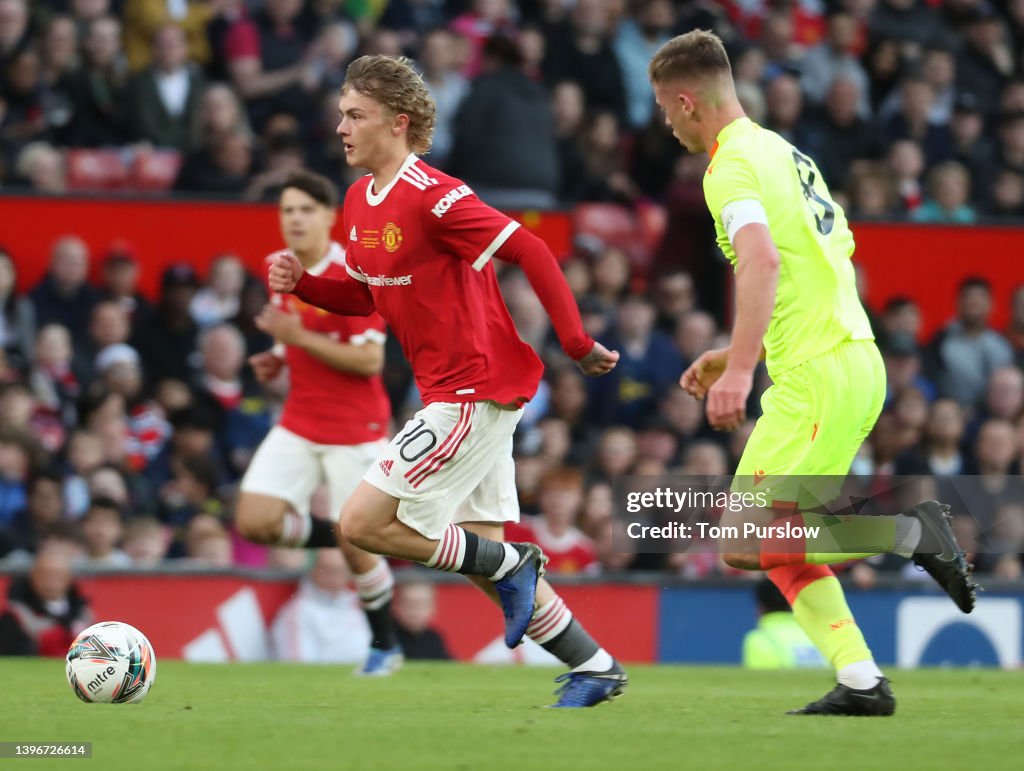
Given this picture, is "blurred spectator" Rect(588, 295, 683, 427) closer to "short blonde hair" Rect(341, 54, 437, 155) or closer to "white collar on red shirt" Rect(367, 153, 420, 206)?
"short blonde hair" Rect(341, 54, 437, 155)

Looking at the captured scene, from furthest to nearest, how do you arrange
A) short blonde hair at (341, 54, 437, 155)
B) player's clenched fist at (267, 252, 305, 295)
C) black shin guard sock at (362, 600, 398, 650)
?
black shin guard sock at (362, 600, 398, 650) < player's clenched fist at (267, 252, 305, 295) < short blonde hair at (341, 54, 437, 155)

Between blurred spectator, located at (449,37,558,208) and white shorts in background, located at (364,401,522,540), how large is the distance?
6.42 m

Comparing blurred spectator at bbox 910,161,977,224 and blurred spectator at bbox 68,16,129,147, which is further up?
blurred spectator at bbox 68,16,129,147

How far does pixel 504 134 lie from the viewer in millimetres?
13477

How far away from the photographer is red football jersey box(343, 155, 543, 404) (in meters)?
6.95

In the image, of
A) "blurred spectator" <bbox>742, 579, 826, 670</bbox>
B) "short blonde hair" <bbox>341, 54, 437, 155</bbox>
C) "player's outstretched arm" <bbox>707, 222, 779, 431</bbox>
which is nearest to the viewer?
"player's outstretched arm" <bbox>707, 222, 779, 431</bbox>

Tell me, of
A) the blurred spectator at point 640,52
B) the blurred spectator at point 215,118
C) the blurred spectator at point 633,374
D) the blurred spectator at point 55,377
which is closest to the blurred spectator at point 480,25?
the blurred spectator at point 640,52

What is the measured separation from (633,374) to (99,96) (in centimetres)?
420

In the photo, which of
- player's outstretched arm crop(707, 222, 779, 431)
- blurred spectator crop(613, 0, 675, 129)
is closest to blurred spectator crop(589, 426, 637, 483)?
blurred spectator crop(613, 0, 675, 129)

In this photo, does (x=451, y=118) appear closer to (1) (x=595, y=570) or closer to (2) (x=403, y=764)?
(1) (x=595, y=570)

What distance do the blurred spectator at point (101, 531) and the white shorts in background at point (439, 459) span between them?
4398 mm

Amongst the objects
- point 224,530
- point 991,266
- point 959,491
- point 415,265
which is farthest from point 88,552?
point 991,266

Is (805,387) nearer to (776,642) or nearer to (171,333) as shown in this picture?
(776,642)

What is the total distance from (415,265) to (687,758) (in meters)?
2.28
